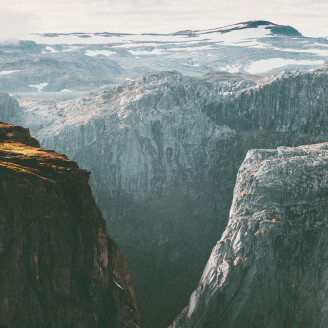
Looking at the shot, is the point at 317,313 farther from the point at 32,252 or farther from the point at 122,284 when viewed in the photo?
the point at 32,252

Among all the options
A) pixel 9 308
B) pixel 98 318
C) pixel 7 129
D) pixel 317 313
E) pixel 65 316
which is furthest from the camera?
pixel 317 313

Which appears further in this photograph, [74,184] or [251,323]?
[251,323]

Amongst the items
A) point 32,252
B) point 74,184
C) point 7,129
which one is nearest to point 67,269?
point 32,252

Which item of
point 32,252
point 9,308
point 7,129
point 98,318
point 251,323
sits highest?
point 7,129

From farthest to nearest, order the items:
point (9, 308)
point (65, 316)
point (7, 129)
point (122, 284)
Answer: point (7, 129) → point (122, 284) → point (65, 316) → point (9, 308)

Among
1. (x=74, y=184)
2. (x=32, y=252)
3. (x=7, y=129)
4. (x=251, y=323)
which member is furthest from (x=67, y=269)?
(x=251, y=323)

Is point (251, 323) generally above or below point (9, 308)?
below
